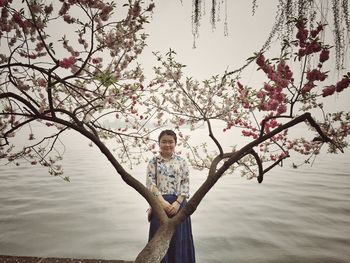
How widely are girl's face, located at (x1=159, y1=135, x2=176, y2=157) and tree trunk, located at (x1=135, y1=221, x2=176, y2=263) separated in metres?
1.05

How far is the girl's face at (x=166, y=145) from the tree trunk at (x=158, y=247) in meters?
1.05

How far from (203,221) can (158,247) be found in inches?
364

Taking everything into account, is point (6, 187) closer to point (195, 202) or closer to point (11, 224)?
point (11, 224)

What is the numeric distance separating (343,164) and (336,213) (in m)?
17.6

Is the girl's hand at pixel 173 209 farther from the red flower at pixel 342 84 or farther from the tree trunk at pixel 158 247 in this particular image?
the red flower at pixel 342 84

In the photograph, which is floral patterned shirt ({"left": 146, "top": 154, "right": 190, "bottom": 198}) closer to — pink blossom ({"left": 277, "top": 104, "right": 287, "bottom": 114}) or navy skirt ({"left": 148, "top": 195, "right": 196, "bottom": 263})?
navy skirt ({"left": 148, "top": 195, "right": 196, "bottom": 263})

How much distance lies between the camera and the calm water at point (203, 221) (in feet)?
26.0

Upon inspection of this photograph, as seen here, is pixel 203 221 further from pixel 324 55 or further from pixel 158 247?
pixel 324 55

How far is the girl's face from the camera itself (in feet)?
11.4

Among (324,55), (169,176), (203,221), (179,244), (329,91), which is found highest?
(324,55)

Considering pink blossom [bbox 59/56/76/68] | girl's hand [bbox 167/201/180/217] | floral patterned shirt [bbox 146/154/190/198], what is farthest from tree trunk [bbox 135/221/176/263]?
pink blossom [bbox 59/56/76/68]

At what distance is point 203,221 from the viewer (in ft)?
36.1

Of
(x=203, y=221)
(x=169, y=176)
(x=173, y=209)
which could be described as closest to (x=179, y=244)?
(x=173, y=209)

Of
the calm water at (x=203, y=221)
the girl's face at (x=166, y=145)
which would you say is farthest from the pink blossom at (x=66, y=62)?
the calm water at (x=203, y=221)
